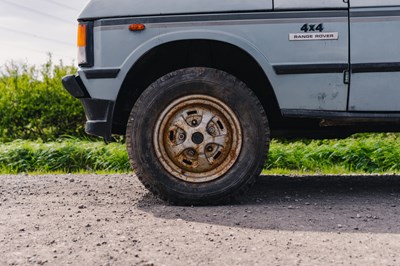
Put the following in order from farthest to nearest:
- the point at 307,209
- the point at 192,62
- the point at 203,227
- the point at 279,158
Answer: the point at 279,158, the point at 192,62, the point at 307,209, the point at 203,227

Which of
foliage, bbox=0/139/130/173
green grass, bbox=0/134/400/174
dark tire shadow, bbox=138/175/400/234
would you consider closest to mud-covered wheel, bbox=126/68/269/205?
dark tire shadow, bbox=138/175/400/234

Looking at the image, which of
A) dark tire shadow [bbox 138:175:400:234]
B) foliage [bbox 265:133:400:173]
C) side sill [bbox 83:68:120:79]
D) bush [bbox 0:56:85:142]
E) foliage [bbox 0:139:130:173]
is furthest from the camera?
bush [bbox 0:56:85:142]

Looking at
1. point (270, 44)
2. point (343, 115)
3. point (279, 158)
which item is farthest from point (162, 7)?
point (279, 158)

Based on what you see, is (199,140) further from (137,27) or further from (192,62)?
(137,27)

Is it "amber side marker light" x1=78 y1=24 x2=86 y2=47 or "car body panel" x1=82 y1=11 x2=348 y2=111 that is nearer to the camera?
"car body panel" x1=82 y1=11 x2=348 y2=111

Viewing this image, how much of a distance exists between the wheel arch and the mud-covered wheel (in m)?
0.23

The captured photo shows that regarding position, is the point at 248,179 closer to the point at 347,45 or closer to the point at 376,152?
the point at 347,45

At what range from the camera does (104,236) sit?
3.60m

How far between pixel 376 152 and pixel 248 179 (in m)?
3.53

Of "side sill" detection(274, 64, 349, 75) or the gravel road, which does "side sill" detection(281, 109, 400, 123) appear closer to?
"side sill" detection(274, 64, 349, 75)

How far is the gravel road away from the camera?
3.17 meters

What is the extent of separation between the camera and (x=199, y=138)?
4.43 meters

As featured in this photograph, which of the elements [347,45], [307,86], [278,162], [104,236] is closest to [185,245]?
[104,236]

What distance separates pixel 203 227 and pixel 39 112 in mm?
6594
